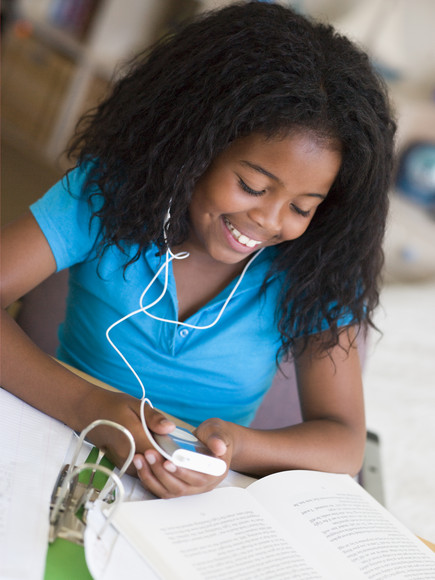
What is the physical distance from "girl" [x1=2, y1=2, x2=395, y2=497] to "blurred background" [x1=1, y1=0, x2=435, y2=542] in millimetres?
821

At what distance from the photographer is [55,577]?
0.56 meters

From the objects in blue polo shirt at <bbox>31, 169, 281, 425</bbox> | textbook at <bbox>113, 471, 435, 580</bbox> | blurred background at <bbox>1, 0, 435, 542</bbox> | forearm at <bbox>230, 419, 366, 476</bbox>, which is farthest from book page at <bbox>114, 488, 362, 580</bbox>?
blurred background at <bbox>1, 0, 435, 542</bbox>

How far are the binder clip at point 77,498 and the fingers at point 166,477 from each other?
0.04m

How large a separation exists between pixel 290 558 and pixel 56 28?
11.3 ft

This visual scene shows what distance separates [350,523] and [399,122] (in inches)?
79.7

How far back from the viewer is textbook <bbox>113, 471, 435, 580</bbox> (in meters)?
0.60

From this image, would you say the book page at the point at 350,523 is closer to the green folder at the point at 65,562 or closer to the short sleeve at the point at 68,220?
the green folder at the point at 65,562

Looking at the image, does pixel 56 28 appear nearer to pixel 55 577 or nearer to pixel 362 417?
pixel 362 417

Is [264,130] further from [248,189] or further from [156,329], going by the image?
[156,329]

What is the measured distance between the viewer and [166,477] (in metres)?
0.68

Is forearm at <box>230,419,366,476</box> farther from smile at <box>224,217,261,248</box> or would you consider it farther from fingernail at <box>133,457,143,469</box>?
smile at <box>224,217,261,248</box>

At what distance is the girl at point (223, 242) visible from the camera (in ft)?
2.80

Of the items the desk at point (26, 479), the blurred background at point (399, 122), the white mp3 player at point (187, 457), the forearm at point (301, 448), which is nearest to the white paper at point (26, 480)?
the desk at point (26, 479)

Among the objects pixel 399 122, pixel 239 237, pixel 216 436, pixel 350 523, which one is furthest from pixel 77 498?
pixel 399 122
